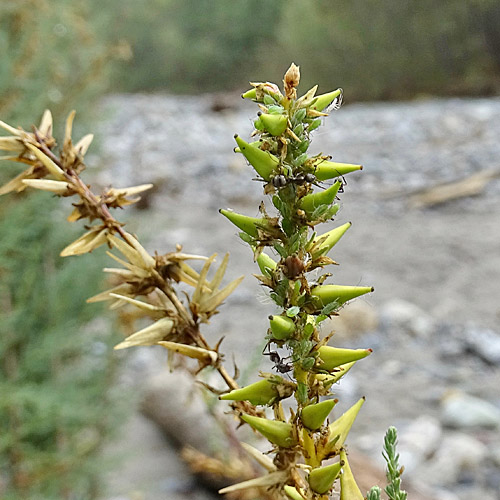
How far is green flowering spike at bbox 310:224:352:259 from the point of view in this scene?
0.23 meters

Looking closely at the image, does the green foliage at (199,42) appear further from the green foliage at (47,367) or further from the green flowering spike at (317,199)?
the green flowering spike at (317,199)

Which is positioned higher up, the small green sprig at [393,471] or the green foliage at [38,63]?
the green foliage at [38,63]

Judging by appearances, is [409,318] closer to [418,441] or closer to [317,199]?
[418,441]

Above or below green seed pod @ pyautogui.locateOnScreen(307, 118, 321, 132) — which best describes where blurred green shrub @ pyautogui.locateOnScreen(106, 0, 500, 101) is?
above

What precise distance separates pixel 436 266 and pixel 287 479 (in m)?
4.90

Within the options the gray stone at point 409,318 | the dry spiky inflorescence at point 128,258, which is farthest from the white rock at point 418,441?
the dry spiky inflorescence at point 128,258

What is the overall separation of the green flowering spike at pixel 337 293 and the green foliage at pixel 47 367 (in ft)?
4.25

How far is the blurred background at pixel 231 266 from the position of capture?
67.9 inches

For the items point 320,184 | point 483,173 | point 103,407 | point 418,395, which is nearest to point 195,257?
point 320,184

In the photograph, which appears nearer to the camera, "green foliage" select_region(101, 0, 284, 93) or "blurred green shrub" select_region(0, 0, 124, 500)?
"blurred green shrub" select_region(0, 0, 124, 500)

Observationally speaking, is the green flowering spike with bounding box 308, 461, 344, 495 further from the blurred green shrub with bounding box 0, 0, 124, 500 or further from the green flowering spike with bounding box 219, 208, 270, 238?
the blurred green shrub with bounding box 0, 0, 124, 500

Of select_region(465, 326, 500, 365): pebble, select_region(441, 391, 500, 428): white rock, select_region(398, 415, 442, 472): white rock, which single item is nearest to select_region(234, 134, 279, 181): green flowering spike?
select_region(398, 415, 442, 472): white rock

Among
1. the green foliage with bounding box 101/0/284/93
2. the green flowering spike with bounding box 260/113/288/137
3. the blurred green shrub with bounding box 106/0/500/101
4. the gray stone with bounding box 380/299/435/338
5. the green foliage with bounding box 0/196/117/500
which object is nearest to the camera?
the green flowering spike with bounding box 260/113/288/137

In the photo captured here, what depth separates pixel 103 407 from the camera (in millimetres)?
2012
